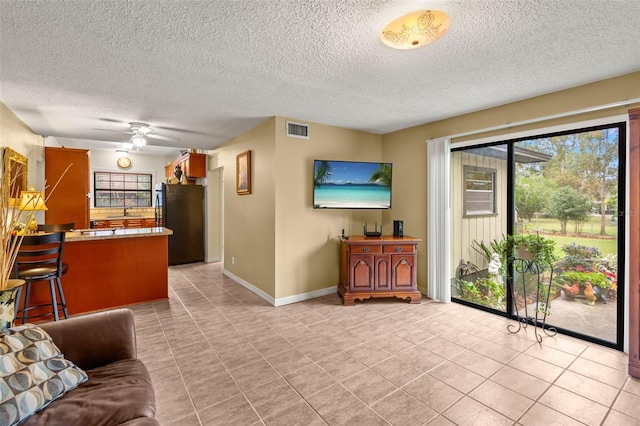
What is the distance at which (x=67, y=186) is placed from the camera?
4793mm

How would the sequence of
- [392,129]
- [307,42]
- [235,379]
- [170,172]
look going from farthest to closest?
1. [170,172]
2. [392,129]
3. [235,379]
4. [307,42]

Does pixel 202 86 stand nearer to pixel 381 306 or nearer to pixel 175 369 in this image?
pixel 175 369

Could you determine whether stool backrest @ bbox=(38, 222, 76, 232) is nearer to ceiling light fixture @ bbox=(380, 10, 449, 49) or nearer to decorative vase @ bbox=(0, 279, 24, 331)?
decorative vase @ bbox=(0, 279, 24, 331)

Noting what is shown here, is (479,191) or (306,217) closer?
(479,191)

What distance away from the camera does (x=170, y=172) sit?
792 cm

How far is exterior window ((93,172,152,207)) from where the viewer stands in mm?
7938

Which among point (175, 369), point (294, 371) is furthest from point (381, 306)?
point (175, 369)

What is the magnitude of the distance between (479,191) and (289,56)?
294cm

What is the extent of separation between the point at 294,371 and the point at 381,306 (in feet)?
5.87

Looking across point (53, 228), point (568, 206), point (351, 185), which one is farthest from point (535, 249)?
point (53, 228)

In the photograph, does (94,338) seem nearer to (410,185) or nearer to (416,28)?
(416,28)

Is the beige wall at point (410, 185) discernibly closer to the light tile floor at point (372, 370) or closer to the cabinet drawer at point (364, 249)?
the cabinet drawer at point (364, 249)

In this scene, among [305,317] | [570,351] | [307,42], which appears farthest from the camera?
[305,317]

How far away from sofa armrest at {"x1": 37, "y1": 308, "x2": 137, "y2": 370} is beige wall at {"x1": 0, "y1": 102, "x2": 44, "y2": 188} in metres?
2.71
